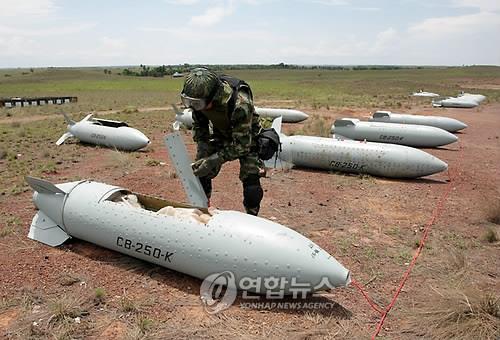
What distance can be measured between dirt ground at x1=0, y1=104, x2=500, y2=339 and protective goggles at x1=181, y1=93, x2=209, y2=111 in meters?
2.18

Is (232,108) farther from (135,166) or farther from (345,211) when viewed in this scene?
(135,166)

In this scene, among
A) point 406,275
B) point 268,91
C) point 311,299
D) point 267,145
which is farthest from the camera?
point 268,91

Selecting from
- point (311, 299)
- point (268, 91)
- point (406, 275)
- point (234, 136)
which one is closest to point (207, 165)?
point (234, 136)

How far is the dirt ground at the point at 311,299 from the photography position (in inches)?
169

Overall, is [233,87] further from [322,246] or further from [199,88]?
[322,246]

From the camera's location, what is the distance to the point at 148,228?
5.08m

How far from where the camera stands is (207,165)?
5859mm

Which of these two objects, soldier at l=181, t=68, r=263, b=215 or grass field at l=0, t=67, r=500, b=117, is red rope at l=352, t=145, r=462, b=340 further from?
grass field at l=0, t=67, r=500, b=117

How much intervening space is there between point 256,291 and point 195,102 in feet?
8.00

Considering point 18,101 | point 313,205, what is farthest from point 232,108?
point 18,101

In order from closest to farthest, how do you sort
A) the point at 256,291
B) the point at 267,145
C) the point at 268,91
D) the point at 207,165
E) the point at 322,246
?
the point at 256,291
the point at 207,165
the point at 267,145
the point at 322,246
the point at 268,91

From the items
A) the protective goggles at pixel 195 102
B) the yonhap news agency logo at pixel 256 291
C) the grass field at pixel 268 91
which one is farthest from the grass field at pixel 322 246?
the grass field at pixel 268 91

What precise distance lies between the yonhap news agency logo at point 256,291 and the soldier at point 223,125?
1486mm

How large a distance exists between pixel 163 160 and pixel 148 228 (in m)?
7.65
